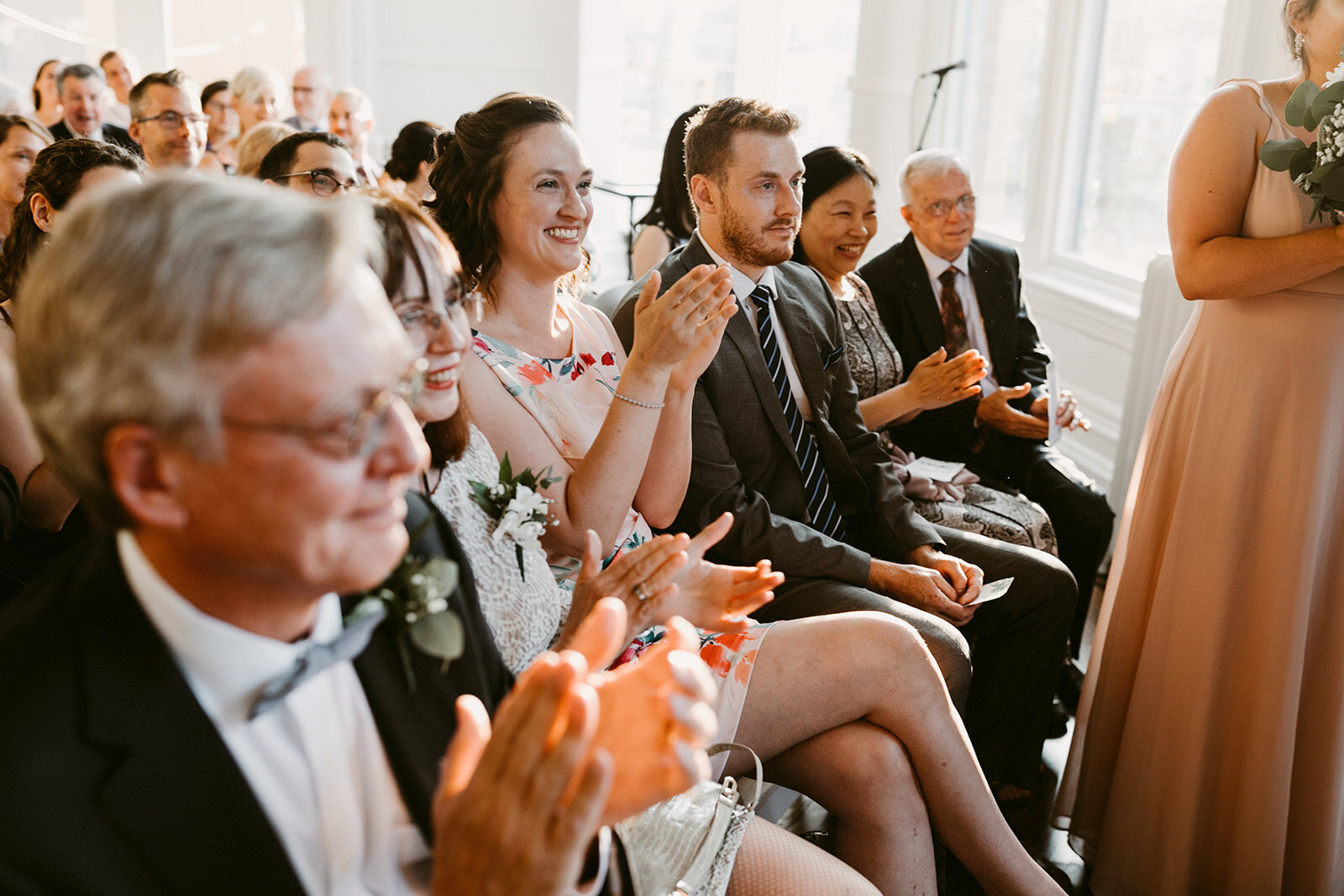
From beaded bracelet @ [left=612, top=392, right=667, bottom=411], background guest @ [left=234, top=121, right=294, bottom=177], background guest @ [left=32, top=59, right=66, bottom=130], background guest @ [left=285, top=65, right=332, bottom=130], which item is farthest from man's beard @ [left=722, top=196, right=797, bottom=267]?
background guest @ [left=285, top=65, right=332, bottom=130]

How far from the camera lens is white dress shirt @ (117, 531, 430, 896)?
85 cm

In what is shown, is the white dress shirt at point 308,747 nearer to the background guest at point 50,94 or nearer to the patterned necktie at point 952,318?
the patterned necktie at point 952,318

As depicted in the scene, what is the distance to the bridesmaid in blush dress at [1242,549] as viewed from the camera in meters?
1.78

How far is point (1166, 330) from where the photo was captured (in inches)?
135

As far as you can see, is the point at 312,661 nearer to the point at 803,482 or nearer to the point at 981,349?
the point at 803,482

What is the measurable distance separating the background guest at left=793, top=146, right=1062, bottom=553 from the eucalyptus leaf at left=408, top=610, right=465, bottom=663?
5.96 ft

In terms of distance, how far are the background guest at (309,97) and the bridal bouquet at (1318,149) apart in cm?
649

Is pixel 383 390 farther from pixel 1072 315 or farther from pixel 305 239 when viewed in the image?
pixel 1072 315

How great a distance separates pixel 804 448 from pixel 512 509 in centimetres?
102

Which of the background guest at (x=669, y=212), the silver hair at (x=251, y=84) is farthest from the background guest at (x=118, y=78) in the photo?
the background guest at (x=669, y=212)

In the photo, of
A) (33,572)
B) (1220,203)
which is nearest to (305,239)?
(33,572)

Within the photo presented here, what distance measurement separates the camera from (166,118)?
4.35 m

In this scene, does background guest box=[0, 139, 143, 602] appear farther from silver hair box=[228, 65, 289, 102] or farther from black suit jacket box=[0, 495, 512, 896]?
silver hair box=[228, 65, 289, 102]

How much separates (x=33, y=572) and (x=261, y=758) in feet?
3.20
